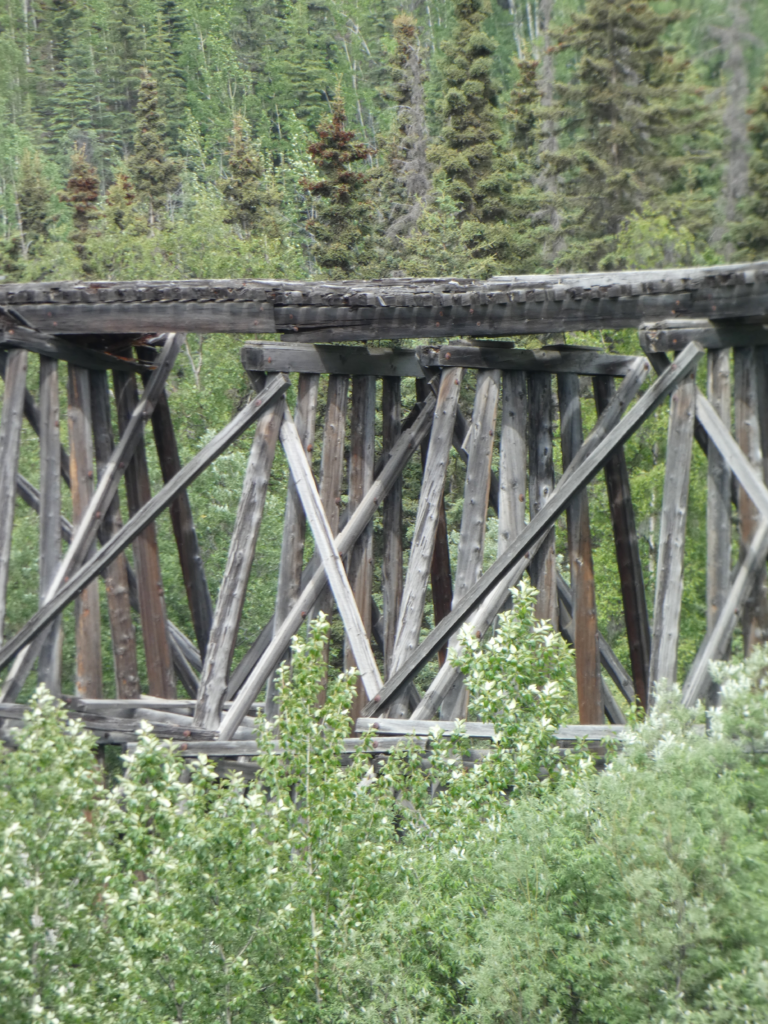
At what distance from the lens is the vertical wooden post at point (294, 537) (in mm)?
6594

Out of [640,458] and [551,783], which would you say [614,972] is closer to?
[551,783]

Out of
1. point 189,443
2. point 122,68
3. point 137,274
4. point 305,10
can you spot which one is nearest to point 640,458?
point 189,443

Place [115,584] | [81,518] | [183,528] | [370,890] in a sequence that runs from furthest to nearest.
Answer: [183,528] → [115,584] → [81,518] → [370,890]

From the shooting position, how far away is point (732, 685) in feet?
12.1

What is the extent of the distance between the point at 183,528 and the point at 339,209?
18752 mm

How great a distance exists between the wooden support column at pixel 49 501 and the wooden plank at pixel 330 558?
1.76m

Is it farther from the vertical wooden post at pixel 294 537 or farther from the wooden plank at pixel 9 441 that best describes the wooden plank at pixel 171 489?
the wooden plank at pixel 9 441

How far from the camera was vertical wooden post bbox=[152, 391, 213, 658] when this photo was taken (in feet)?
26.9

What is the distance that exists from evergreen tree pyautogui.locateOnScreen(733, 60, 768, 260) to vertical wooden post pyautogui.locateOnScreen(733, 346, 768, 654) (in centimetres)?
1240

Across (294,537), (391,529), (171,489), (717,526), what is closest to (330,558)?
(294,537)

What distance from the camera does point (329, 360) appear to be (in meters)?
6.70

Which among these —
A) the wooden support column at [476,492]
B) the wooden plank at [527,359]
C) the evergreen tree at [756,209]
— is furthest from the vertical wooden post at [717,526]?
the evergreen tree at [756,209]

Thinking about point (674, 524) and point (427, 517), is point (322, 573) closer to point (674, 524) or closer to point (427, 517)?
point (427, 517)

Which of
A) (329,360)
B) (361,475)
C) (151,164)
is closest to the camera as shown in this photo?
(329,360)
